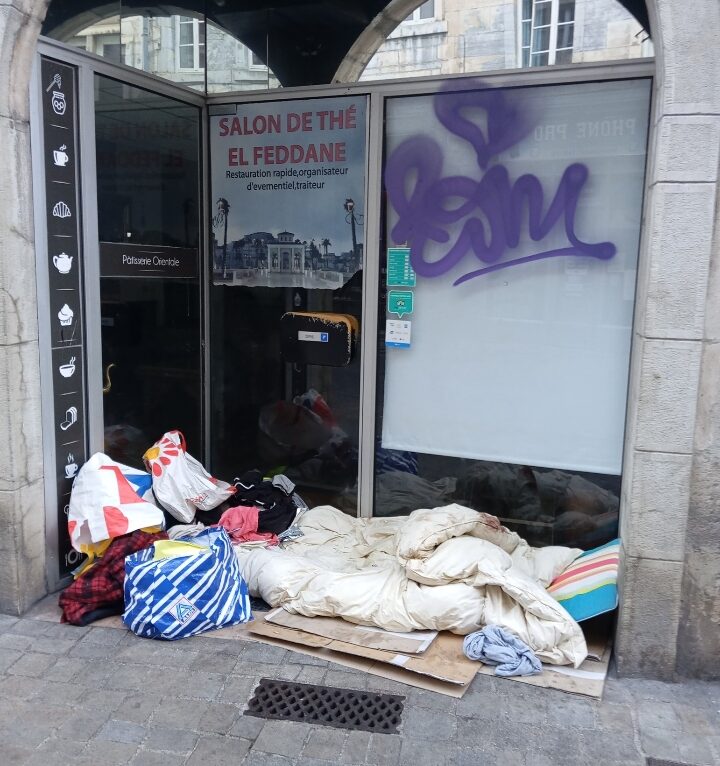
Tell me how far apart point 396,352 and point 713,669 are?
2.63m

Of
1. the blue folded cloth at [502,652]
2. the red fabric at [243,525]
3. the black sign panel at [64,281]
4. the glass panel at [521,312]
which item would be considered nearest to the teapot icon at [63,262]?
the black sign panel at [64,281]

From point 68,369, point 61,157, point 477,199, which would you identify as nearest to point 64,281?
point 68,369

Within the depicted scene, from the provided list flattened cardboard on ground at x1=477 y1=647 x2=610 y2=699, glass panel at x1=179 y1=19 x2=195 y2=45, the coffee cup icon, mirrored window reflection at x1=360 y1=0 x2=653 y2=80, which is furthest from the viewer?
glass panel at x1=179 y1=19 x2=195 y2=45

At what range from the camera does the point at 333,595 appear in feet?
13.9

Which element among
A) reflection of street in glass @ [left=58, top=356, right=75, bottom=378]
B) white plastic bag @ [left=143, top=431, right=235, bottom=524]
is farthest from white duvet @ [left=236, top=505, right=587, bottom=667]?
reflection of street in glass @ [left=58, top=356, right=75, bottom=378]

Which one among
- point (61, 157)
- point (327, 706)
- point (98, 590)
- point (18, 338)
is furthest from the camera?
point (61, 157)

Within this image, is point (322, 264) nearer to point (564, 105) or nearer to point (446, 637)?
point (564, 105)

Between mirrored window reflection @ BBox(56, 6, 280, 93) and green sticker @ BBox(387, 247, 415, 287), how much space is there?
5.30ft

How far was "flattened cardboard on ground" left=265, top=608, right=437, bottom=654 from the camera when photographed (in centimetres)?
391

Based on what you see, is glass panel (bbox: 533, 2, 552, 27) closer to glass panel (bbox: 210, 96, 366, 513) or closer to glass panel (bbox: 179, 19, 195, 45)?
glass panel (bbox: 210, 96, 366, 513)

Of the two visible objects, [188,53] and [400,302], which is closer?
[400,302]

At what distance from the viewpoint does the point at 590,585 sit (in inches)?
162

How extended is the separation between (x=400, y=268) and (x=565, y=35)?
1727mm

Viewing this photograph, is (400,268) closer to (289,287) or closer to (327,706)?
(289,287)
